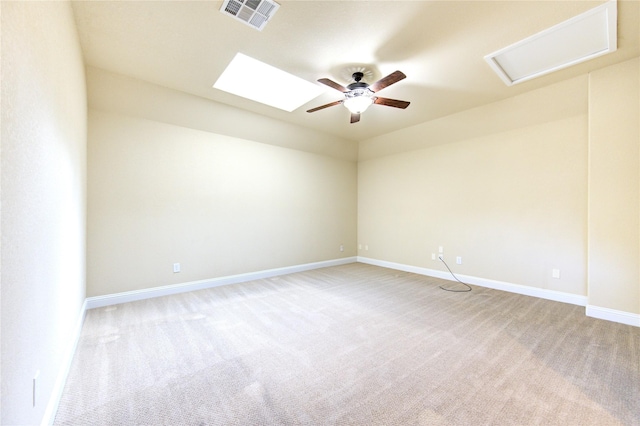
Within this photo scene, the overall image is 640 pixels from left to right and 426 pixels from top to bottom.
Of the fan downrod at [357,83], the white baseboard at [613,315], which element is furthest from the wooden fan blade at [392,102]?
the white baseboard at [613,315]

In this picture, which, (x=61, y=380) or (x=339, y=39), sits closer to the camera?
(x=61, y=380)

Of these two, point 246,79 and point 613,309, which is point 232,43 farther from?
point 613,309

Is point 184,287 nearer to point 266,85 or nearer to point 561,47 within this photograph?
point 266,85

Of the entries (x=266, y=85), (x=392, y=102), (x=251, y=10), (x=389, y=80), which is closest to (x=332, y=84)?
(x=389, y=80)

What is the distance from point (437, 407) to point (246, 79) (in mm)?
3963

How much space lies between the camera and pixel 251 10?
2.13m

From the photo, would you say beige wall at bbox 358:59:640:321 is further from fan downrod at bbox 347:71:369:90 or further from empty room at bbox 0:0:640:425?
fan downrod at bbox 347:71:369:90

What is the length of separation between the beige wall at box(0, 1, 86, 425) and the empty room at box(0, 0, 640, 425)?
20 millimetres

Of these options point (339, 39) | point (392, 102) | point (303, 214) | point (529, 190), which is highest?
point (339, 39)

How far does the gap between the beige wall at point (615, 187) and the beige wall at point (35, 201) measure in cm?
482

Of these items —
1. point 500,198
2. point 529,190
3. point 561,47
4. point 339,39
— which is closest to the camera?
point 339,39

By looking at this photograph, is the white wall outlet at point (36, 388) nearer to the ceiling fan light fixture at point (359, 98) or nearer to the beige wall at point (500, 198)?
the ceiling fan light fixture at point (359, 98)

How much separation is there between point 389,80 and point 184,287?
391 cm

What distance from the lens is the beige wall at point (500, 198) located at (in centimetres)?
354
